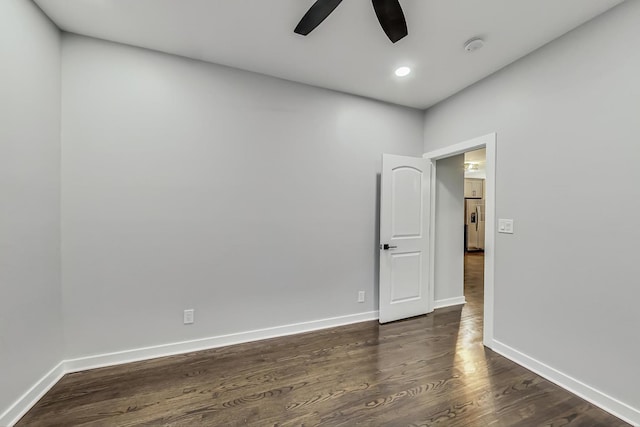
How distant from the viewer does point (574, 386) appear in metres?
1.90

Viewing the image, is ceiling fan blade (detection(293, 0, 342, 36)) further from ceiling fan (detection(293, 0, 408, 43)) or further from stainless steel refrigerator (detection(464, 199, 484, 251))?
stainless steel refrigerator (detection(464, 199, 484, 251))

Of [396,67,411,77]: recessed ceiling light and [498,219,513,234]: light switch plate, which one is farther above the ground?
[396,67,411,77]: recessed ceiling light

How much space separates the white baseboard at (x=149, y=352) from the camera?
64.9 inches

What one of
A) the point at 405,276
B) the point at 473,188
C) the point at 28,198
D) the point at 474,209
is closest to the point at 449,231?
the point at 405,276

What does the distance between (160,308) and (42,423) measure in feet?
2.91

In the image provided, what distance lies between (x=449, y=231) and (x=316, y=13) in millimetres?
3121

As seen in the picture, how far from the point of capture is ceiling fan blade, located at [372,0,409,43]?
1.47 meters

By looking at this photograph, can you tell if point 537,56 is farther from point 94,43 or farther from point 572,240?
point 94,43

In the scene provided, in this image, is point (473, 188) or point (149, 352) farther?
point (473, 188)

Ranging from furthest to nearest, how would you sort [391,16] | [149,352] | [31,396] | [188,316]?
[188,316] < [149,352] < [31,396] < [391,16]

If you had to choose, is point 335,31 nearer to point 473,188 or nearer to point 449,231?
point 449,231

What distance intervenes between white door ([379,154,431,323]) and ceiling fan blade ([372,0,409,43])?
1484mm

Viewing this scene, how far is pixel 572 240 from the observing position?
195 cm

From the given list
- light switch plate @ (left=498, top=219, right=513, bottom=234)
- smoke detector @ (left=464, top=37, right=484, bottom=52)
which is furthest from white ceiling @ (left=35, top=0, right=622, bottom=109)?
light switch plate @ (left=498, top=219, right=513, bottom=234)
